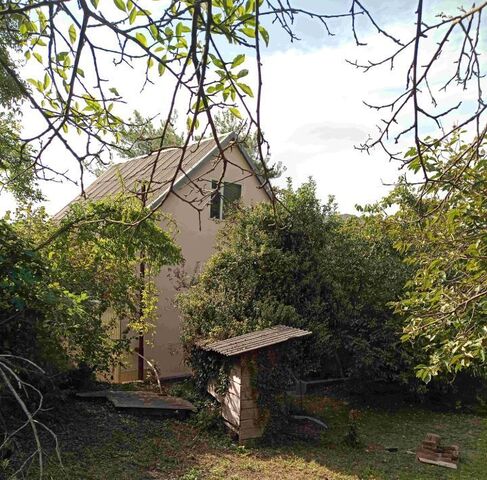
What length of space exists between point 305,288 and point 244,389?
2241mm

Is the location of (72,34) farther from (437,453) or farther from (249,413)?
(437,453)

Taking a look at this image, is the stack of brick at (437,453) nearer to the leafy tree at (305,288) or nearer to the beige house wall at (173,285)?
the leafy tree at (305,288)

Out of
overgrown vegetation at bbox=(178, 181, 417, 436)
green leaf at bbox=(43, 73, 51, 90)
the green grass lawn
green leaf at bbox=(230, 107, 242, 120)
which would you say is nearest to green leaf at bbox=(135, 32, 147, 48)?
green leaf at bbox=(230, 107, 242, 120)

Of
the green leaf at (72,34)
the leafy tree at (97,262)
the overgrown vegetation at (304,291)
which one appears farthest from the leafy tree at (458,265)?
the overgrown vegetation at (304,291)

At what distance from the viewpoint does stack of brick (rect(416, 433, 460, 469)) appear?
5.55 meters

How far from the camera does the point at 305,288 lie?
746 centimetres

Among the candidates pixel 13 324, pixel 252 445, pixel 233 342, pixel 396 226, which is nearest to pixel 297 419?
pixel 252 445

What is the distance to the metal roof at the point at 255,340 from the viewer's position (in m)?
5.78

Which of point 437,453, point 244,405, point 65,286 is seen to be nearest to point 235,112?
point 65,286

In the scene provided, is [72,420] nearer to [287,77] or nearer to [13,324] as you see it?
[13,324]

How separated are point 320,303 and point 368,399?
241 cm

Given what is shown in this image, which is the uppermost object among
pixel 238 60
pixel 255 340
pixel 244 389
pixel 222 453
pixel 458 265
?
pixel 238 60

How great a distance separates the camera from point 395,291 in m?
7.95

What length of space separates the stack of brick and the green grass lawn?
0.11m
